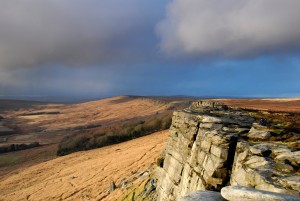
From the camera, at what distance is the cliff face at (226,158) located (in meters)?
9.69

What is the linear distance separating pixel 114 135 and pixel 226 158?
56.0m

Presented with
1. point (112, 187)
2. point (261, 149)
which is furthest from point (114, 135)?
point (261, 149)

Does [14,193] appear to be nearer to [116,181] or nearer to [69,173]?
[69,173]

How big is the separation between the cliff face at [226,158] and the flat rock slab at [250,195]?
1.42 metres

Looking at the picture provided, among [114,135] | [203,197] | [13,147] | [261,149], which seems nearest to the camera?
[203,197]

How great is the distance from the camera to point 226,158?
12602 millimetres

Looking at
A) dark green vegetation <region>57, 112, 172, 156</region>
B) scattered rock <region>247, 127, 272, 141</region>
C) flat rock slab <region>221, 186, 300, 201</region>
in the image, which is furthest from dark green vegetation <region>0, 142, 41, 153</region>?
flat rock slab <region>221, 186, 300, 201</region>

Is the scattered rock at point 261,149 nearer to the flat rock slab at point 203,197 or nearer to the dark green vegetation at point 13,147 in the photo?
the flat rock slab at point 203,197

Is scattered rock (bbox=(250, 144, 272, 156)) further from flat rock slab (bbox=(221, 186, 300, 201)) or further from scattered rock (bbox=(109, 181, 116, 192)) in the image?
scattered rock (bbox=(109, 181, 116, 192))

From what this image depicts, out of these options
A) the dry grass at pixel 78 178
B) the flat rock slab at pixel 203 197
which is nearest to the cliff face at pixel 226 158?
the flat rock slab at pixel 203 197

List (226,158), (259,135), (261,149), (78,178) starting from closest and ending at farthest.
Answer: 1. (261,149)
2. (226,158)
3. (259,135)
4. (78,178)

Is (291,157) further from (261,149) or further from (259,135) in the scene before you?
(259,135)

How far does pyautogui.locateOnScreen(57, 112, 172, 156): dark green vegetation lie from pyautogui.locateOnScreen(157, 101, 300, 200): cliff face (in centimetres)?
4685

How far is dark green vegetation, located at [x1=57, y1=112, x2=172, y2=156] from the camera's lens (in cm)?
6638
